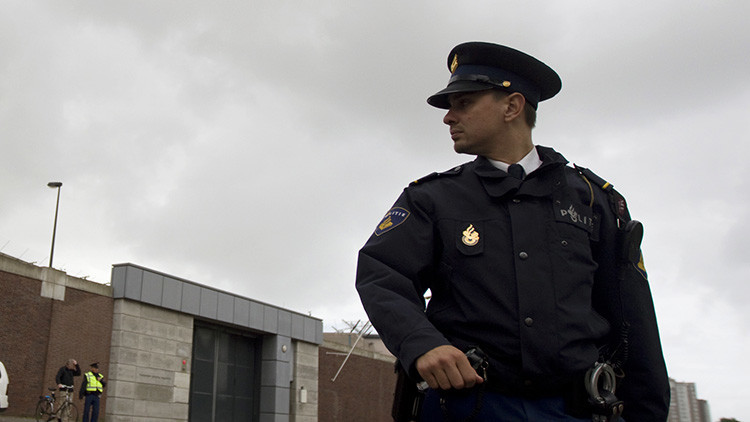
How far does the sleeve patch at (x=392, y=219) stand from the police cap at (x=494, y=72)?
545 mm

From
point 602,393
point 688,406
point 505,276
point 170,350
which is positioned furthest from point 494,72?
point 688,406

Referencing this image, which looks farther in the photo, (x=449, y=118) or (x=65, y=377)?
(x=65, y=377)

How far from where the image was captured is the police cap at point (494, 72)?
9.64 ft

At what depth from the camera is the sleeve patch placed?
2.64 metres

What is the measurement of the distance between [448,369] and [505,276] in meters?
0.48

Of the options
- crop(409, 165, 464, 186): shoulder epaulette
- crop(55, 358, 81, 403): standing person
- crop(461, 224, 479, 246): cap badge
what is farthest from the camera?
crop(55, 358, 81, 403): standing person

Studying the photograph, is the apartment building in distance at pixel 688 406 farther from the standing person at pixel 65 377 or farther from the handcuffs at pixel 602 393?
the handcuffs at pixel 602 393

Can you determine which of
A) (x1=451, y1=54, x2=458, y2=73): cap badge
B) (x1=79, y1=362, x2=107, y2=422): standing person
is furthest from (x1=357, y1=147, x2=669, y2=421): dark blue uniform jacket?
(x1=79, y1=362, x2=107, y2=422): standing person

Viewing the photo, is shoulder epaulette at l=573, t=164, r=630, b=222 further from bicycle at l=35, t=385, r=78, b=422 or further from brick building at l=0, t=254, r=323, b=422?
brick building at l=0, t=254, r=323, b=422

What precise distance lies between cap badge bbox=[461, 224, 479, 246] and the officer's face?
40 centimetres

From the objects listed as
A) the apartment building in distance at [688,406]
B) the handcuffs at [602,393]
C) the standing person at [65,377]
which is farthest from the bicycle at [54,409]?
the apartment building in distance at [688,406]

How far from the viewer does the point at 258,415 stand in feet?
103

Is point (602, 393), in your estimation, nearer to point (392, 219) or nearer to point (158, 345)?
point (392, 219)

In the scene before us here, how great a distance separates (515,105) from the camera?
2.96m
